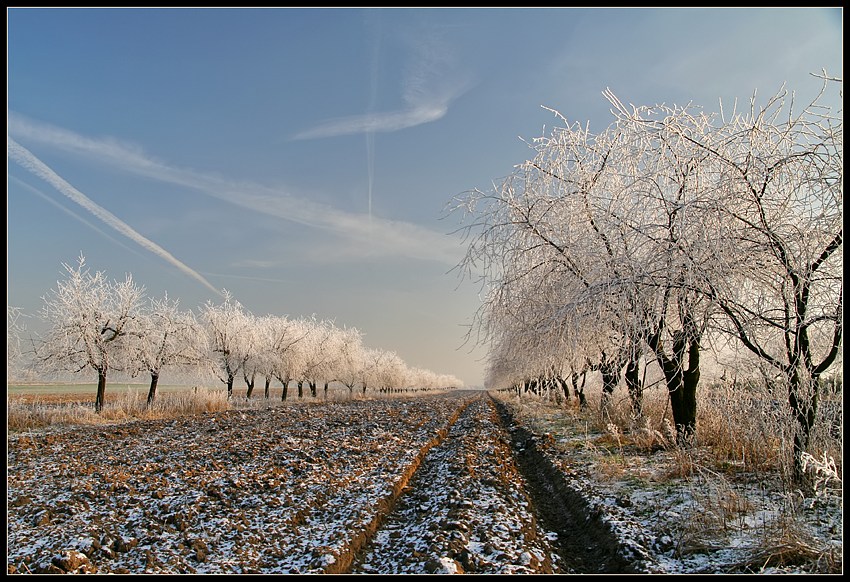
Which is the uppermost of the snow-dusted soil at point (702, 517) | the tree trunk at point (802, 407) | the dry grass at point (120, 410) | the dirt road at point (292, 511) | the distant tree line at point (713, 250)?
the distant tree line at point (713, 250)

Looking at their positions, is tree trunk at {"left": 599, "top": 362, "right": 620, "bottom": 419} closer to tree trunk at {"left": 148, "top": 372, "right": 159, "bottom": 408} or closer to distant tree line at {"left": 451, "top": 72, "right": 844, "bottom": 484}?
distant tree line at {"left": 451, "top": 72, "right": 844, "bottom": 484}

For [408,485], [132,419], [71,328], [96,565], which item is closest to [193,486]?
[96,565]

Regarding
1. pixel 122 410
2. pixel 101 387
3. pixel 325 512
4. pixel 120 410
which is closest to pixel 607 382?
pixel 325 512

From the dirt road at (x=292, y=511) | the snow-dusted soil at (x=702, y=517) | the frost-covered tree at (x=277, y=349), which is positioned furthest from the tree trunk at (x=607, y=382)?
the frost-covered tree at (x=277, y=349)

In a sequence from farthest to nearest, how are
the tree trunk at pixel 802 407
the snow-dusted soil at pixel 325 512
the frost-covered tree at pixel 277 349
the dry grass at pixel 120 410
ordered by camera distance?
the frost-covered tree at pixel 277 349 → the dry grass at pixel 120 410 → the tree trunk at pixel 802 407 → the snow-dusted soil at pixel 325 512

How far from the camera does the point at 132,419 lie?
70.1ft

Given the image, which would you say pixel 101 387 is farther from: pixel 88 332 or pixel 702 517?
pixel 702 517

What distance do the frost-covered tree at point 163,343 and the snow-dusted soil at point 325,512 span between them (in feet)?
52.5

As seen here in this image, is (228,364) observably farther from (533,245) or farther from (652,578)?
(652,578)

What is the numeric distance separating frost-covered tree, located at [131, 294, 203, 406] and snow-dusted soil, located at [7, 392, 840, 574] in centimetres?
1601

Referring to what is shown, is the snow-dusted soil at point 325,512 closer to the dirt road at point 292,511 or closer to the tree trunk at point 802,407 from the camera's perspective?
the dirt road at point 292,511

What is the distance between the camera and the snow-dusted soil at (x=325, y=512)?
16.5ft

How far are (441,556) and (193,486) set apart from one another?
497cm

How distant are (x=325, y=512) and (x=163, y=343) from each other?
88.1 feet
